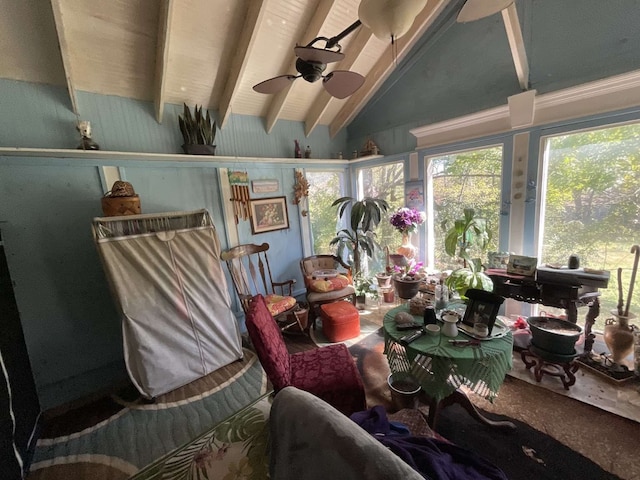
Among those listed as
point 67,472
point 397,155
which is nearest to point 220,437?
point 67,472

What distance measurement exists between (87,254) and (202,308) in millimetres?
1140

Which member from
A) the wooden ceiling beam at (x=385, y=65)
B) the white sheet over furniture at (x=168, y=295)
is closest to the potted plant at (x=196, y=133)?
the white sheet over furniture at (x=168, y=295)

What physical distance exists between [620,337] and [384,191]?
299cm

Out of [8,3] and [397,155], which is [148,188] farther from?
[397,155]

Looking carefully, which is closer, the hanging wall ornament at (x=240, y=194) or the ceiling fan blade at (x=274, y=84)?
the ceiling fan blade at (x=274, y=84)

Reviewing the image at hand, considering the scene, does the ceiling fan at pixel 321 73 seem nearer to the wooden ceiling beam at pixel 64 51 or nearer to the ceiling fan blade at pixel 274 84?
the ceiling fan blade at pixel 274 84

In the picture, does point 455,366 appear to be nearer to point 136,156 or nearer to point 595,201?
point 595,201

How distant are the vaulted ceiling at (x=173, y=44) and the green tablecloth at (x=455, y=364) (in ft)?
6.06

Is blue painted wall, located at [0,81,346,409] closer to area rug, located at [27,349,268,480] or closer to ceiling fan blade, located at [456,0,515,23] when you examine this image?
area rug, located at [27,349,268,480]

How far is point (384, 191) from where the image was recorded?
4219 millimetres

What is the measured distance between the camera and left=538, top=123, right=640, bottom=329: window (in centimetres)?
228

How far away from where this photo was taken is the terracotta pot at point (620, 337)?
6.95ft

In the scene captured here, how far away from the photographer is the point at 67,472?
5.47 feet

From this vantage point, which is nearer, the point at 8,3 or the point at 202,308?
the point at 8,3
